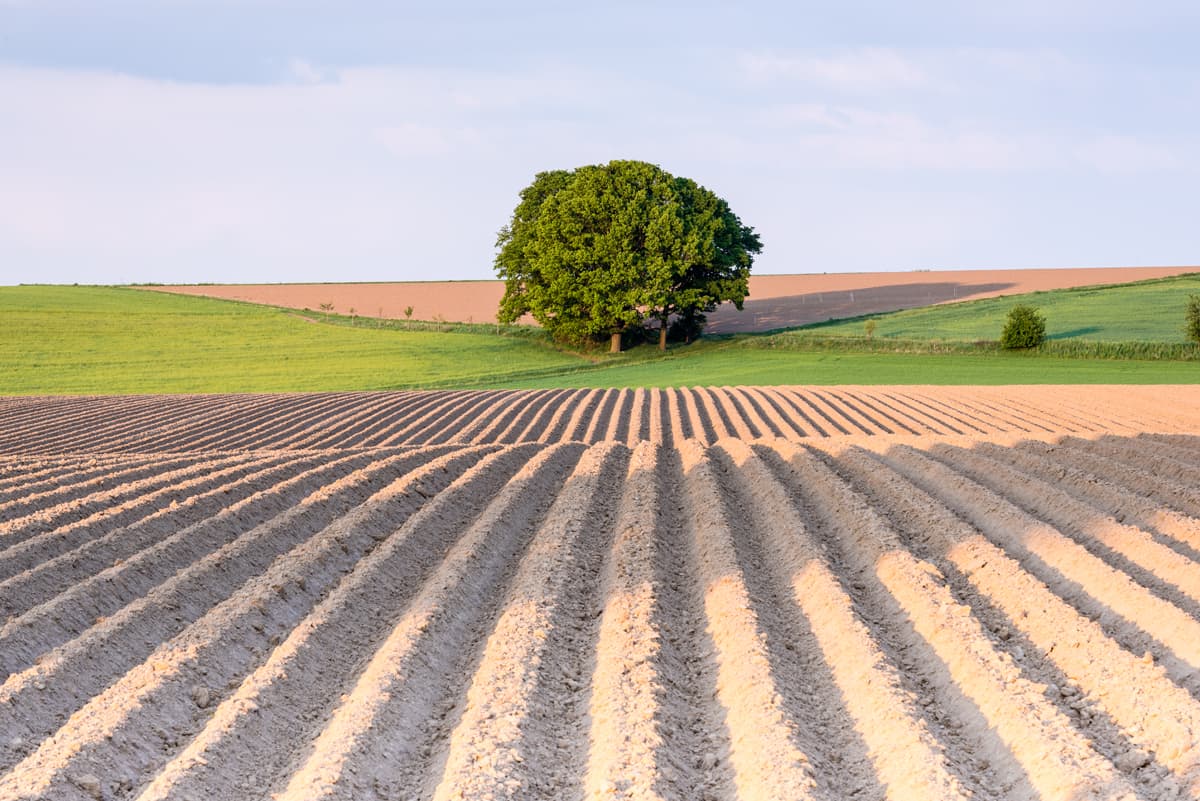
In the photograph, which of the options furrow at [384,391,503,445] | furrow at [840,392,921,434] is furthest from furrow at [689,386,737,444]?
furrow at [384,391,503,445]

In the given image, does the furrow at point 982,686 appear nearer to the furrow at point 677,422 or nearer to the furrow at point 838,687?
the furrow at point 838,687

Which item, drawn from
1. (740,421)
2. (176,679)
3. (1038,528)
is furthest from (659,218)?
(176,679)

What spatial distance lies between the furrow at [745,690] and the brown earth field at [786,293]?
4182 cm

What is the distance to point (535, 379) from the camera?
36.2 meters

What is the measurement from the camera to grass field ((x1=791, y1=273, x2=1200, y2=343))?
1576 inches

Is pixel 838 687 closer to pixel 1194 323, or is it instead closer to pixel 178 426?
pixel 178 426

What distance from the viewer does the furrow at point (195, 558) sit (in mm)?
6461

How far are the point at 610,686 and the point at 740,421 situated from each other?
41.9 feet

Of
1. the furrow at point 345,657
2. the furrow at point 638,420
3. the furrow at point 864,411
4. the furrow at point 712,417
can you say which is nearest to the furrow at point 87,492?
the furrow at point 345,657

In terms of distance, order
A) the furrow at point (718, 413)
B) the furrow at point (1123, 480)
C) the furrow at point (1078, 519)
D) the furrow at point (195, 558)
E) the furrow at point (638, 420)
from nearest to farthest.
Result: the furrow at point (195, 558) < the furrow at point (1078, 519) < the furrow at point (1123, 480) < the furrow at point (638, 420) < the furrow at point (718, 413)

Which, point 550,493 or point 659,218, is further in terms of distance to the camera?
point 659,218

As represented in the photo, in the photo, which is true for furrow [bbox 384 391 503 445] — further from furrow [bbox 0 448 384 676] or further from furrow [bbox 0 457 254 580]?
furrow [bbox 0 448 384 676]

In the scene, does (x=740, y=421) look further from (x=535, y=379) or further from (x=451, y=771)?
(x=535, y=379)

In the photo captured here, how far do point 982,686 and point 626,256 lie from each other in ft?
123
